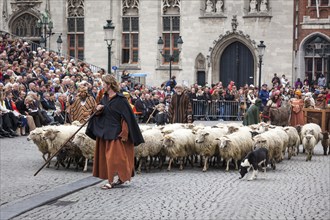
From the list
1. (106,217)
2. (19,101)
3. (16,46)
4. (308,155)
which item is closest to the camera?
(106,217)

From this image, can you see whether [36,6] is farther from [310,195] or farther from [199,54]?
[310,195]

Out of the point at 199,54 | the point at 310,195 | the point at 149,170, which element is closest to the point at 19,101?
the point at 149,170

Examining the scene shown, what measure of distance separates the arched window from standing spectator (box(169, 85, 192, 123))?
28106 mm

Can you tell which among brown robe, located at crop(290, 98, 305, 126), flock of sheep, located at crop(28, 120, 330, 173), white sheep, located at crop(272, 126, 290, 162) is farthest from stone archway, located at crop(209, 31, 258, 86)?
flock of sheep, located at crop(28, 120, 330, 173)

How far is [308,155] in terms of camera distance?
22.0m

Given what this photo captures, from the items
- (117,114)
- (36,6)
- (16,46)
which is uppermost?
(36,6)

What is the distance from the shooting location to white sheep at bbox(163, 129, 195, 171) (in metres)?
18.5

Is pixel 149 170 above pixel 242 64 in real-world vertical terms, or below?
below

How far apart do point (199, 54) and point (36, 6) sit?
10.3 metres

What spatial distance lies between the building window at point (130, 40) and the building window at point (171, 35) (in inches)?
67.0

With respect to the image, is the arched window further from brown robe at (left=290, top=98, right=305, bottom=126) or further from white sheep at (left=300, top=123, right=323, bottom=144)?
white sheep at (left=300, top=123, right=323, bottom=144)

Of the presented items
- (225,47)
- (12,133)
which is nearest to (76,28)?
(225,47)

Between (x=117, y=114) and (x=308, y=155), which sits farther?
(x=308, y=155)

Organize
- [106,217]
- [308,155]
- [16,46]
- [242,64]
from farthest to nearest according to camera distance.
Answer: [242,64] < [16,46] < [308,155] < [106,217]
